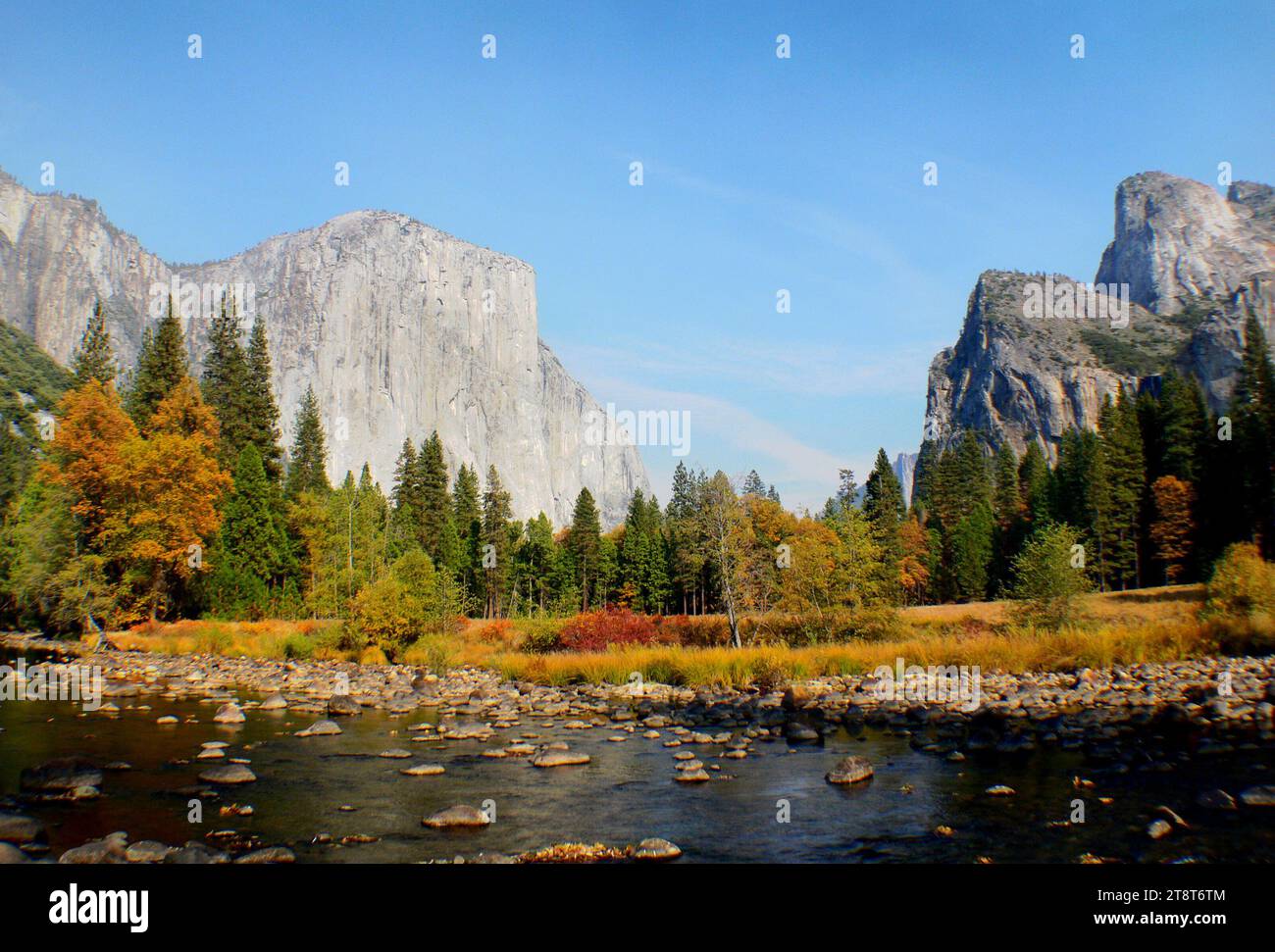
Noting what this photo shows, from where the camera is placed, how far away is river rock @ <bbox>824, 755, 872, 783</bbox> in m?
11.2

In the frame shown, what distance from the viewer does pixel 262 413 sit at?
58.2 metres

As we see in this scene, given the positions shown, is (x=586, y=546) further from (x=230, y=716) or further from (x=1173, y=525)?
(x=230, y=716)

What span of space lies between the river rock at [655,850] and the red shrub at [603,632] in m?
21.7

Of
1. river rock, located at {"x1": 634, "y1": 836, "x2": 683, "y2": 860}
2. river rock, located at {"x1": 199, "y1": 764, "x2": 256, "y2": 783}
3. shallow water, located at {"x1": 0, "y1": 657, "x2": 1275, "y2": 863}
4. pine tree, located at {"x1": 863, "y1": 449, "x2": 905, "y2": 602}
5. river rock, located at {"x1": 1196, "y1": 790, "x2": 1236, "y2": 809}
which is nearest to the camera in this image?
river rock, located at {"x1": 634, "y1": 836, "x2": 683, "y2": 860}

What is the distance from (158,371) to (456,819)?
5172 centimetres

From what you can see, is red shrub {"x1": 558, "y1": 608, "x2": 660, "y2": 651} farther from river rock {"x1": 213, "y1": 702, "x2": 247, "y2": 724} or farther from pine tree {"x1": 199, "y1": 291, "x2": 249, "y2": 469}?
pine tree {"x1": 199, "y1": 291, "x2": 249, "y2": 469}

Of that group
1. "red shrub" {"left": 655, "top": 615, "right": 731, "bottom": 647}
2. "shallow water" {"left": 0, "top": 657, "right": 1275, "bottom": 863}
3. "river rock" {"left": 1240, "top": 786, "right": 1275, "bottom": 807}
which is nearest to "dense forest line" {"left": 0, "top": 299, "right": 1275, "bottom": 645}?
"red shrub" {"left": 655, "top": 615, "right": 731, "bottom": 647}

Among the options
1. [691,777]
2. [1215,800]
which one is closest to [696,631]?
[691,777]

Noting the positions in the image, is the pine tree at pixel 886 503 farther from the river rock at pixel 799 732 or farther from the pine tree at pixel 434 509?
the river rock at pixel 799 732

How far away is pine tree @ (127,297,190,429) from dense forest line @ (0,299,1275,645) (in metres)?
0.16

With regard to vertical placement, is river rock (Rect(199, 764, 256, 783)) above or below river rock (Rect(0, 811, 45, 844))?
below

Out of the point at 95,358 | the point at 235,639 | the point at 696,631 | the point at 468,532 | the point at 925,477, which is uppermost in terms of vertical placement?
the point at 95,358
